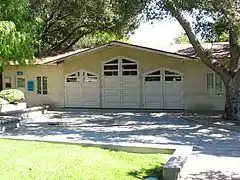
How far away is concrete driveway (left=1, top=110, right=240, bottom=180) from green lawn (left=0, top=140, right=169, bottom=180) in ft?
3.16

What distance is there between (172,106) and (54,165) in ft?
46.9

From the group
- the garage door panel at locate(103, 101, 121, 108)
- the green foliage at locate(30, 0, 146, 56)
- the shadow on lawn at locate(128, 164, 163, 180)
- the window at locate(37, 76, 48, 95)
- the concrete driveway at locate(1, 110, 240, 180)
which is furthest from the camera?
the green foliage at locate(30, 0, 146, 56)

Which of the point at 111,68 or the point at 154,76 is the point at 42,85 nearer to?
the point at 111,68

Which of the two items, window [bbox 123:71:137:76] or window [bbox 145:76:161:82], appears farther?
window [bbox 123:71:137:76]

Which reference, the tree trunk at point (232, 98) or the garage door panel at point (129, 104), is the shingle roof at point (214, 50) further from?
the garage door panel at point (129, 104)

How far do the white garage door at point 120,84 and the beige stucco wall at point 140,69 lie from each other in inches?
16.2

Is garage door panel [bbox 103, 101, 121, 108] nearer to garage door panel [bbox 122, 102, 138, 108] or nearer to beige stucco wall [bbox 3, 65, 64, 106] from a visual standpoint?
garage door panel [bbox 122, 102, 138, 108]

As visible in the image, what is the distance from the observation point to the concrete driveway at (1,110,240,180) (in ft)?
27.2

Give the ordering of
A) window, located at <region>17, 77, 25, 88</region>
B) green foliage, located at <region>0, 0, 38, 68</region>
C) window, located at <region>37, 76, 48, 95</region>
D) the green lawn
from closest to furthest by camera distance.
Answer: the green lawn
green foliage, located at <region>0, 0, 38, 68</region>
window, located at <region>37, 76, 48, 95</region>
window, located at <region>17, 77, 25, 88</region>

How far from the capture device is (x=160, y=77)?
21.4 meters

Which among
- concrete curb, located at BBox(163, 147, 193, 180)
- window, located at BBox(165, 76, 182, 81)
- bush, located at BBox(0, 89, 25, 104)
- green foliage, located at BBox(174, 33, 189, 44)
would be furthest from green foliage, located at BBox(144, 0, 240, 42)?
green foliage, located at BBox(174, 33, 189, 44)

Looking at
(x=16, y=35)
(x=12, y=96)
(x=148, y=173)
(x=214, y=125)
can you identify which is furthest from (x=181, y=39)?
(x=148, y=173)

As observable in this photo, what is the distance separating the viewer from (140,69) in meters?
21.7

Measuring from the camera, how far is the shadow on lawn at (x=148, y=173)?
7.34 m
